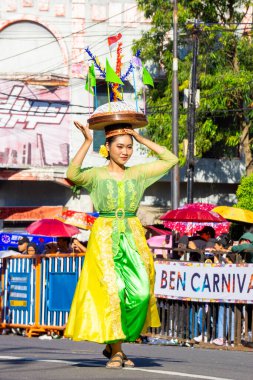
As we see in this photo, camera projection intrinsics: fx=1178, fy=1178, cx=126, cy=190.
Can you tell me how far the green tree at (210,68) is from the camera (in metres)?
32.7

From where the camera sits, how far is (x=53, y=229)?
22.4 meters

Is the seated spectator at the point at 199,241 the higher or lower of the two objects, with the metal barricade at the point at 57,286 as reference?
higher

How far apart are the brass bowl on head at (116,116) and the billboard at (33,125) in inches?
1026

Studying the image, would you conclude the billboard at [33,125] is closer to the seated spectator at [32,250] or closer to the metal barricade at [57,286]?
the seated spectator at [32,250]

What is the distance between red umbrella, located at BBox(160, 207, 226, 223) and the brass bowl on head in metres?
11.7

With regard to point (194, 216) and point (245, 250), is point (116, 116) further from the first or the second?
point (194, 216)

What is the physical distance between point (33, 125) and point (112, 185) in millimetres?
26598

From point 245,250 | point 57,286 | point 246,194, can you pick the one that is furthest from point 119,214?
point 246,194

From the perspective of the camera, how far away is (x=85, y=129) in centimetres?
923

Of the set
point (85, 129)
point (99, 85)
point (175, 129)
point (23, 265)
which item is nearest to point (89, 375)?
point (85, 129)

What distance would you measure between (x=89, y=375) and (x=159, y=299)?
851cm

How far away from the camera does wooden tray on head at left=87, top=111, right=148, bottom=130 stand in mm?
9203

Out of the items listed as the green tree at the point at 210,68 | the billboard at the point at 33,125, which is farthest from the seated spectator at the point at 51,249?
the billboard at the point at 33,125

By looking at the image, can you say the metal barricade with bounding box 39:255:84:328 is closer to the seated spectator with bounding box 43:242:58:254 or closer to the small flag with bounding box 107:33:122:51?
the seated spectator with bounding box 43:242:58:254
